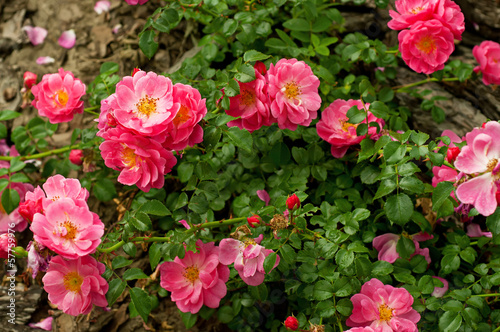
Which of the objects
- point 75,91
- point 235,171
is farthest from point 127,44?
point 235,171

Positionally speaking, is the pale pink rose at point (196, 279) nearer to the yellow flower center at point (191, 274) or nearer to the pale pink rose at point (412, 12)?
the yellow flower center at point (191, 274)

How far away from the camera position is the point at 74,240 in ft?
4.63

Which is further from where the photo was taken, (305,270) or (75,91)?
(75,91)

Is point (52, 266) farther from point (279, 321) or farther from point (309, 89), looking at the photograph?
point (309, 89)

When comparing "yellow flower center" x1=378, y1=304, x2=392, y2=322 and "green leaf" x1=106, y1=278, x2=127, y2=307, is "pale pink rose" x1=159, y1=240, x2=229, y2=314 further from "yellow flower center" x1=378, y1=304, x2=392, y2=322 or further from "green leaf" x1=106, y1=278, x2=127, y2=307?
"yellow flower center" x1=378, y1=304, x2=392, y2=322

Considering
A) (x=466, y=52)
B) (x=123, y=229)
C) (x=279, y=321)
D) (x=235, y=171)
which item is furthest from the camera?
(x=466, y=52)

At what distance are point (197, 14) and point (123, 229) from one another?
104 cm

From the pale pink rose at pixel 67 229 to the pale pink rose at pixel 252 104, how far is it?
0.58 metres

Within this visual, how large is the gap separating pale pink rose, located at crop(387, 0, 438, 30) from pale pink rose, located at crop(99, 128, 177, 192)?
1.04 m

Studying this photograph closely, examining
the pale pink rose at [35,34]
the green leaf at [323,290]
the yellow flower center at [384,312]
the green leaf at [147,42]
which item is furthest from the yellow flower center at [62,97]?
the yellow flower center at [384,312]

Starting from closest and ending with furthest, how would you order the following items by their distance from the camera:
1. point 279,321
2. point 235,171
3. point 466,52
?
point 279,321, point 235,171, point 466,52

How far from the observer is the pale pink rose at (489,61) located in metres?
2.18

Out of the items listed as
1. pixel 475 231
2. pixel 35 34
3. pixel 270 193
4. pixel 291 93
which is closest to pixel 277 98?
pixel 291 93

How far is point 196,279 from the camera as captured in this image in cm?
178
